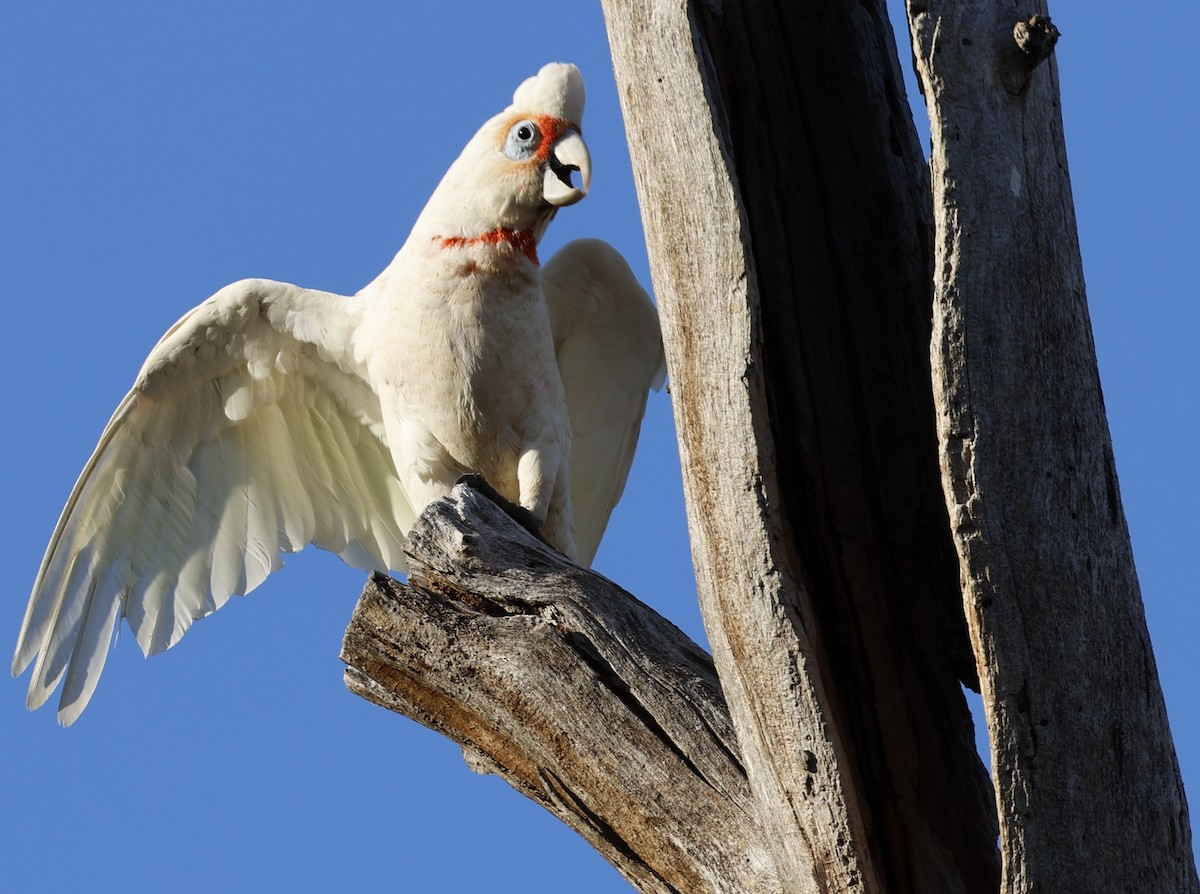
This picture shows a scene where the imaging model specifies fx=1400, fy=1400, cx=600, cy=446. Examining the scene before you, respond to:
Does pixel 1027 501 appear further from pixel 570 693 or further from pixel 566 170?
pixel 566 170

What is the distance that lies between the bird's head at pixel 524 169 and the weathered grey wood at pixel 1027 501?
2.39 metres

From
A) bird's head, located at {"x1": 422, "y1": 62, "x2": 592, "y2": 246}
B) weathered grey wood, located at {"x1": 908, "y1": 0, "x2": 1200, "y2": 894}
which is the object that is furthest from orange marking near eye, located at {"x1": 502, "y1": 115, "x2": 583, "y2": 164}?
weathered grey wood, located at {"x1": 908, "y1": 0, "x2": 1200, "y2": 894}

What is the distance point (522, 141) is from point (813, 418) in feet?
7.53

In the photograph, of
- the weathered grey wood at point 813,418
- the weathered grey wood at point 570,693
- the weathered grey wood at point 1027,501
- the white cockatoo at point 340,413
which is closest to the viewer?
the weathered grey wood at point 1027,501

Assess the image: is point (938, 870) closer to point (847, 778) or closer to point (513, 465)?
point (847, 778)

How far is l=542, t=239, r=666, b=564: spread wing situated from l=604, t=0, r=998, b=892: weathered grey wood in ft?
8.03

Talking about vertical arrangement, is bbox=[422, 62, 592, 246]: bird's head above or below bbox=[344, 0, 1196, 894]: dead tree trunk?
above

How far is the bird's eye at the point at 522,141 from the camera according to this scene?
4.79 meters

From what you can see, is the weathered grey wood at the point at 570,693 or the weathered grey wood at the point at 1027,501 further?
the weathered grey wood at the point at 570,693

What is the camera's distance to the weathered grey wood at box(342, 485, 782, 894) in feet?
9.77

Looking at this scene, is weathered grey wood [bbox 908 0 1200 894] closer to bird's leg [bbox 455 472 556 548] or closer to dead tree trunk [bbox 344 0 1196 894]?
dead tree trunk [bbox 344 0 1196 894]

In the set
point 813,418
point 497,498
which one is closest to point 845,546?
point 813,418

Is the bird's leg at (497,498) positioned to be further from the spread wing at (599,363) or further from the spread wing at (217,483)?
the spread wing at (599,363)

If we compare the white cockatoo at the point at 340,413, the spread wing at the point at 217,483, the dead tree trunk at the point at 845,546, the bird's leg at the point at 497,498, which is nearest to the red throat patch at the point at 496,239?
the white cockatoo at the point at 340,413
